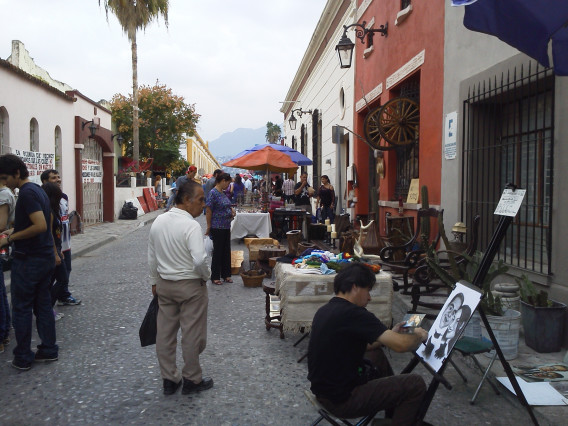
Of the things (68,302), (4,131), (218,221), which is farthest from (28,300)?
(4,131)

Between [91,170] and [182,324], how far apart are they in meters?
14.6

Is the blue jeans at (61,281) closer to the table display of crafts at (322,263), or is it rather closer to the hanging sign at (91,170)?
the table display of crafts at (322,263)

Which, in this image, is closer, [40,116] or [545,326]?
[545,326]

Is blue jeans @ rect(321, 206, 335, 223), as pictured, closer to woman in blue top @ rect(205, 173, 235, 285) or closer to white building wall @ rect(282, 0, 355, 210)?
white building wall @ rect(282, 0, 355, 210)

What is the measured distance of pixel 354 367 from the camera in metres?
2.97

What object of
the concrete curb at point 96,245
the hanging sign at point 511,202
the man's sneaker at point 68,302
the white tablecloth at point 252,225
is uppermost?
the hanging sign at point 511,202

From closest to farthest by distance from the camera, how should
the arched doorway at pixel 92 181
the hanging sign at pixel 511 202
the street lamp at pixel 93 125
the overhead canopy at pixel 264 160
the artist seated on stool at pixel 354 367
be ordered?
the artist seated on stool at pixel 354 367
the hanging sign at pixel 511 202
the overhead canopy at pixel 264 160
the street lamp at pixel 93 125
the arched doorway at pixel 92 181

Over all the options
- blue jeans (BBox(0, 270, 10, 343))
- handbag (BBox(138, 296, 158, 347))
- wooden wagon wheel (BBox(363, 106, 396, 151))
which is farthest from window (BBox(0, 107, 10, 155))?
handbag (BBox(138, 296, 158, 347))

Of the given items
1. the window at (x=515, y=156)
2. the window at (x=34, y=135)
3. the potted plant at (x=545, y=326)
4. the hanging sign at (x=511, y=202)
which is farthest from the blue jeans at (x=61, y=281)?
the window at (x=34, y=135)

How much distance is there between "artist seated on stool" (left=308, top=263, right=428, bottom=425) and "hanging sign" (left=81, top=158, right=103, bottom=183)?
1498cm

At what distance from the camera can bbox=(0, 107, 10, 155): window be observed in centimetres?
1098

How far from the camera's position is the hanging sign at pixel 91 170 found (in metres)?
16.7

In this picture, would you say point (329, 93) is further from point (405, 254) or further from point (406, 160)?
point (405, 254)

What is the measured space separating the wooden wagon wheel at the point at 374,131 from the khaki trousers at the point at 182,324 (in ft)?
22.1
